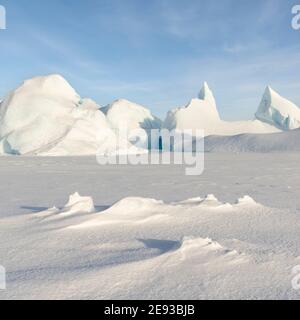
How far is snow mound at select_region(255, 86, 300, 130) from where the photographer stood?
51.7m

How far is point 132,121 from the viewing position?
4372 cm

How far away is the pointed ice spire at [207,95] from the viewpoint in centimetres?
5478

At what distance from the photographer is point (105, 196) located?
20.8 ft

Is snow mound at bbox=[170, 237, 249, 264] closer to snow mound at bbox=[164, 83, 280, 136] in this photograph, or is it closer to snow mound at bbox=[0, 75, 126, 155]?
snow mound at bbox=[0, 75, 126, 155]

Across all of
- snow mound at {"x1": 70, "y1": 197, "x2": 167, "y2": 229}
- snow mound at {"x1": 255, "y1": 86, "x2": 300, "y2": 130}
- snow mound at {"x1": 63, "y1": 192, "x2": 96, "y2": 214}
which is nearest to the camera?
snow mound at {"x1": 70, "y1": 197, "x2": 167, "y2": 229}

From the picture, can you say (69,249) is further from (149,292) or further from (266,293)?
(266,293)

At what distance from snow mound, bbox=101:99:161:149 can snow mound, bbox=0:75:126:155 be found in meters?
6.61

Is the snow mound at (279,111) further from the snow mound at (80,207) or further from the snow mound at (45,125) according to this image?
the snow mound at (80,207)

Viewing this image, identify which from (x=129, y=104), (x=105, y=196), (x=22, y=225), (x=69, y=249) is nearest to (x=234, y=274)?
(x=69, y=249)

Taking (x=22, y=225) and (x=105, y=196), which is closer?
(x=22, y=225)

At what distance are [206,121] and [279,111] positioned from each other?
11.3 meters

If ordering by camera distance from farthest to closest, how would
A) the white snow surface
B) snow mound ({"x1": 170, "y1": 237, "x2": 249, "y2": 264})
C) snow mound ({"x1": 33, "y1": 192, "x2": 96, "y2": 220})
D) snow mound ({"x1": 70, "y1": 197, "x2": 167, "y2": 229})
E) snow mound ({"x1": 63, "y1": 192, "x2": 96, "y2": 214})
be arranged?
snow mound ({"x1": 63, "y1": 192, "x2": 96, "y2": 214}) → snow mound ({"x1": 33, "y1": 192, "x2": 96, "y2": 220}) → snow mound ({"x1": 70, "y1": 197, "x2": 167, "y2": 229}) → snow mound ({"x1": 170, "y1": 237, "x2": 249, "y2": 264}) → the white snow surface

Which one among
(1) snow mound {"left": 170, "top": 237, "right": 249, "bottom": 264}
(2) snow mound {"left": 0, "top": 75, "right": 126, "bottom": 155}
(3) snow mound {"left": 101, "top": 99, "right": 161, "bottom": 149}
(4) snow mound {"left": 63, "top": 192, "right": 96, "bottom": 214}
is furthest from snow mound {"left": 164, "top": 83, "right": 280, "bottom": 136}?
(1) snow mound {"left": 170, "top": 237, "right": 249, "bottom": 264}
